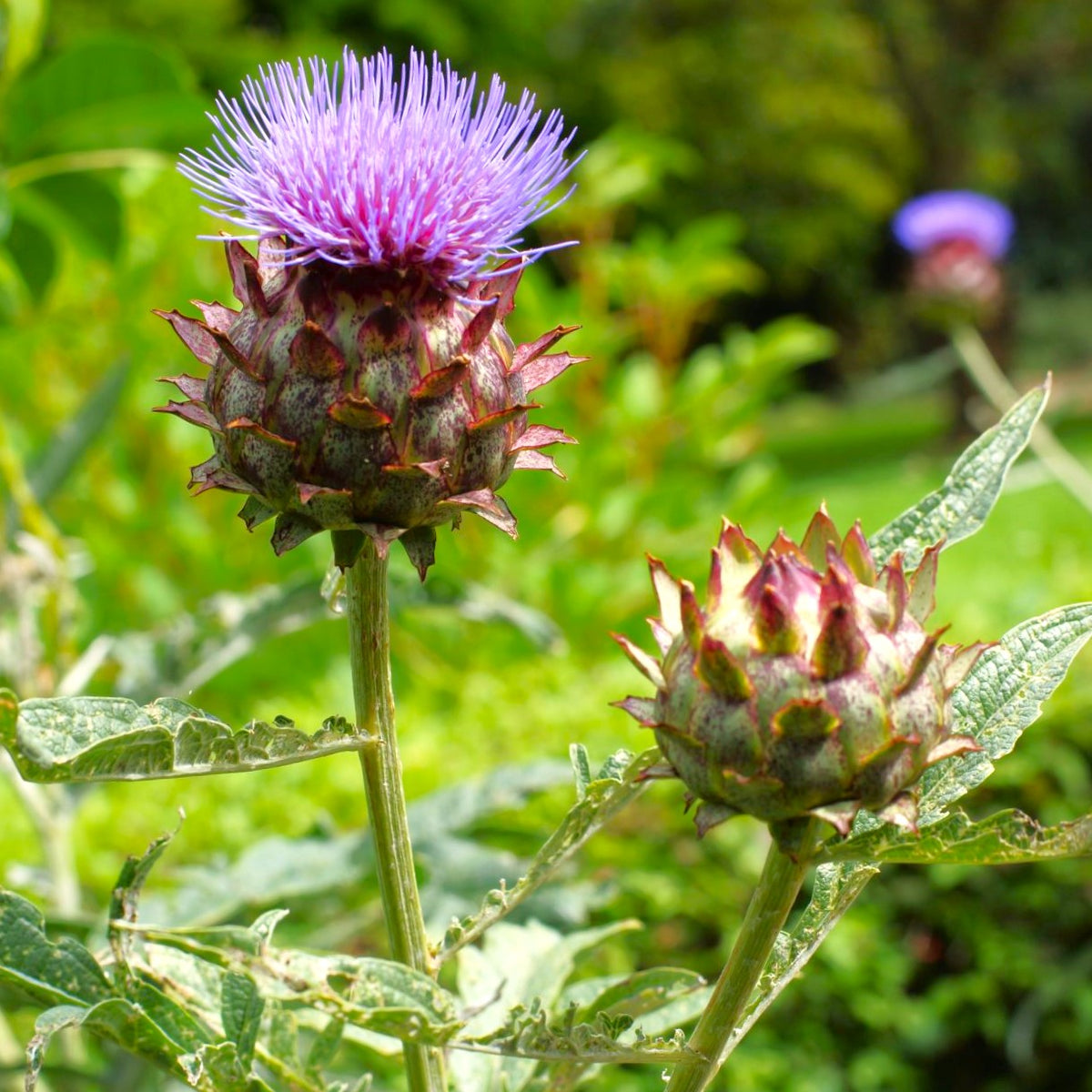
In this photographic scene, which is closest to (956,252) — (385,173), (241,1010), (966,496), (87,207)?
(87,207)

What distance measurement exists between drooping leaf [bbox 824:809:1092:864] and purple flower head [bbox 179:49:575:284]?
31cm

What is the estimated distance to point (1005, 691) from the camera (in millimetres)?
651

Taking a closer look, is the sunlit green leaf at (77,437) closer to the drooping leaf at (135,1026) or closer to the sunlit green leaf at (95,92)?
the sunlit green leaf at (95,92)

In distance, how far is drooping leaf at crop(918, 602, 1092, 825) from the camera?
64 centimetres

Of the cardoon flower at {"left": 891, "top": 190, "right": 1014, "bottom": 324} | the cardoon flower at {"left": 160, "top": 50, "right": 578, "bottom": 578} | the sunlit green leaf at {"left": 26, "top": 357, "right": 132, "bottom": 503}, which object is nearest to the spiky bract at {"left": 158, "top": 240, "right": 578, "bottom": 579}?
the cardoon flower at {"left": 160, "top": 50, "right": 578, "bottom": 578}

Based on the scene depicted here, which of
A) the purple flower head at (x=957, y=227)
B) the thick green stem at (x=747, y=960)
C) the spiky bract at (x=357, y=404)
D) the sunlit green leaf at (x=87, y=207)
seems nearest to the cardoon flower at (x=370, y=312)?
the spiky bract at (x=357, y=404)

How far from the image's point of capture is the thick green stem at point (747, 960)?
24.4 inches

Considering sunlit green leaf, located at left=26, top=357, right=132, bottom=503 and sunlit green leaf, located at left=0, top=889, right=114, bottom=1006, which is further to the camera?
sunlit green leaf, located at left=26, top=357, right=132, bottom=503

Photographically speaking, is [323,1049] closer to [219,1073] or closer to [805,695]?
[219,1073]

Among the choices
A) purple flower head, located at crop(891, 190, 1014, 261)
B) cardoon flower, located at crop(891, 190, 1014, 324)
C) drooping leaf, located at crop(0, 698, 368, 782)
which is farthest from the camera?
purple flower head, located at crop(891, 190, 1014, 261)

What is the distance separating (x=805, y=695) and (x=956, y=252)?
263cm

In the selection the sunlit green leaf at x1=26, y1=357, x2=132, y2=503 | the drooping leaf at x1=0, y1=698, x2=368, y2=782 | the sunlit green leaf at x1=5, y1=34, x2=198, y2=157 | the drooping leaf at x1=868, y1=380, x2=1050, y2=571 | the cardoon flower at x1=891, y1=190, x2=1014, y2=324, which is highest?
the cardoon flower at x1=891, y1=190, x2=1014, y2=324

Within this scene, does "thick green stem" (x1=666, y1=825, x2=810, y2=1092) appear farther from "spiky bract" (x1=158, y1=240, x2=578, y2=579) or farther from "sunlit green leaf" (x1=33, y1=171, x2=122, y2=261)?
"sunlit green leaf" (x1=33, y1=171, x2=122, y2=261)

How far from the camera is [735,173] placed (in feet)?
41.1
